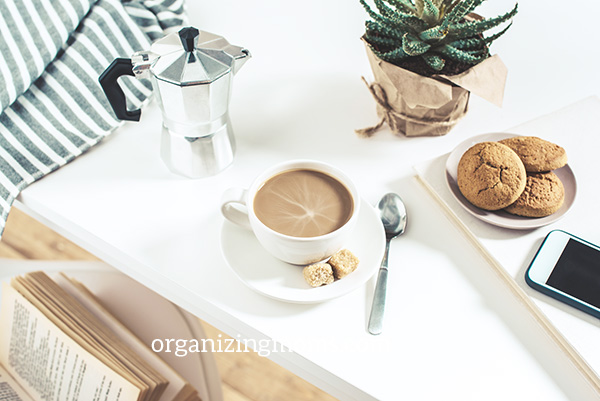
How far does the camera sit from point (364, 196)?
0.74m

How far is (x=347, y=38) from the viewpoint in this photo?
99cm

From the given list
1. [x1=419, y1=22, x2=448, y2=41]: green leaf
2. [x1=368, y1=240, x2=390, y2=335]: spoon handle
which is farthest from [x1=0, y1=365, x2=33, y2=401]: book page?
[x1=419, y1=22, x2=448, y2=41]: green leaf

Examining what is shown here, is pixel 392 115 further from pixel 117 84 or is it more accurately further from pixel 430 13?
pixel 117 84

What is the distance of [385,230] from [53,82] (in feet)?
1.79

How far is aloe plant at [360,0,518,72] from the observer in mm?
697

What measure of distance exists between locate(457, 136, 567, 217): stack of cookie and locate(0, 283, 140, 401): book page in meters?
0.49

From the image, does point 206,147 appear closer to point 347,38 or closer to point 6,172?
point 6,172

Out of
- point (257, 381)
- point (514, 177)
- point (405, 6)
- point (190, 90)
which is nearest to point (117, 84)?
point (190, 90)

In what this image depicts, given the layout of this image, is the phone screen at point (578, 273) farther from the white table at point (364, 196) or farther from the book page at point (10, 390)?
the book page at point (10, 390)

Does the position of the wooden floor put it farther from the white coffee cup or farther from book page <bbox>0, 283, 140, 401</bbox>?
the white coffee cup

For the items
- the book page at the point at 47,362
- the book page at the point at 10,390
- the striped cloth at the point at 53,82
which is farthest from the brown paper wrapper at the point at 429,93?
the book page at the point at 10,390

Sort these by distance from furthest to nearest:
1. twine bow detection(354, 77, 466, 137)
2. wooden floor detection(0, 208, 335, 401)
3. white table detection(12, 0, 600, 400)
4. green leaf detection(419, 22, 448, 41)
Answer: wooden floor detection(0, 208, 335, 401)
twine bow detection(354, 77, 466, 137)
green leaf detection(419, 22, 448, 41)
white table detection(12, 0, 600, 400)

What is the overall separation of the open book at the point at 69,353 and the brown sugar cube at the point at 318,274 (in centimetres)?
24

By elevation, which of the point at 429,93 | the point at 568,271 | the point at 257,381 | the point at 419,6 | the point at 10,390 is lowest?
the point at 257,381
